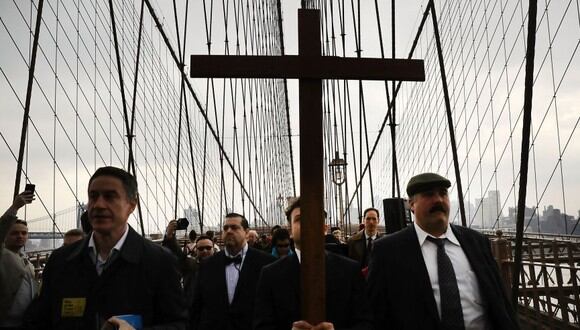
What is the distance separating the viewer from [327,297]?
65.5 inches

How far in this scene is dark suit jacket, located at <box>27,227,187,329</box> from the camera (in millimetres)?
1331

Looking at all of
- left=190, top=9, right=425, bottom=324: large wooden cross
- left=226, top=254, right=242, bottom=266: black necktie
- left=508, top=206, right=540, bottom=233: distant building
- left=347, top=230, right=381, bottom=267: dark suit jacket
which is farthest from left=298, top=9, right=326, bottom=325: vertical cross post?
left=508, top=206, right=540, bottom=233: distant building

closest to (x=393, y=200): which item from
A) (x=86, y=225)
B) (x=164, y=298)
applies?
(x=86, y=225)

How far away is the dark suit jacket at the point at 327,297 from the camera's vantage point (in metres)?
1.65

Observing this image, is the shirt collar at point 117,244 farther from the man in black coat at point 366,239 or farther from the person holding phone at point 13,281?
the man in black coat at point 366,239

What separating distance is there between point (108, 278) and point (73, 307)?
11cm

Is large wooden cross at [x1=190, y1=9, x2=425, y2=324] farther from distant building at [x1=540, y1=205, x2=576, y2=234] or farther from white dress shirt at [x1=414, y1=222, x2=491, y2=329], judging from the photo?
distant building at [x1=540, y1=205, x2=576, y2=234]

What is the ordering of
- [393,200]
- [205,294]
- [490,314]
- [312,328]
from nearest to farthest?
1. [312,328]
2. [490,314]
3. [205,294]
4. [393,200]

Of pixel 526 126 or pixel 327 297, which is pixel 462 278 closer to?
pixel 327 297

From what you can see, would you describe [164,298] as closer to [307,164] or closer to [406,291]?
[307,164]

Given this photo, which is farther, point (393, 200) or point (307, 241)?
point (393, 200)

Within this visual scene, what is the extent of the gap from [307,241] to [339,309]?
396 millimetres

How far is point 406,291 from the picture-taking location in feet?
5.14

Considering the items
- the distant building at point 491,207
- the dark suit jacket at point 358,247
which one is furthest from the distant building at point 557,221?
the dark suit jacket at point 358,247
